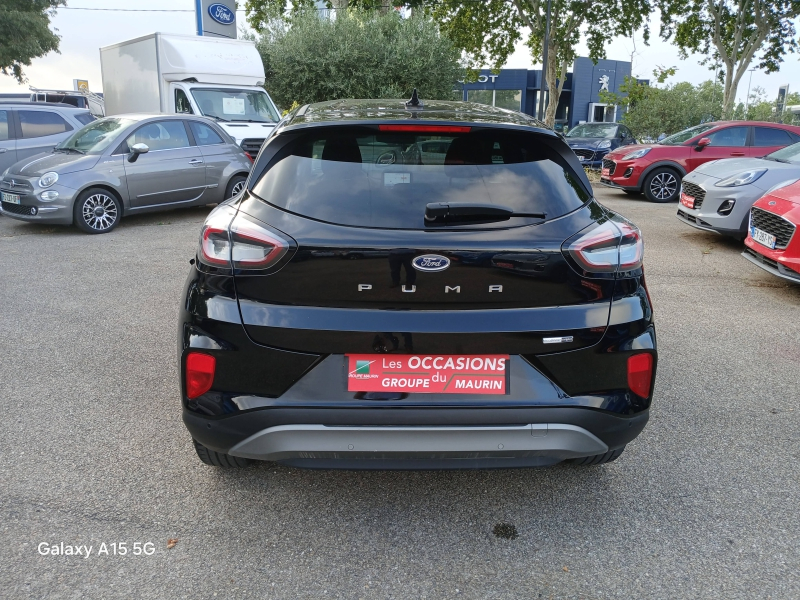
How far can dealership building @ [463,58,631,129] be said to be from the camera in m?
45.8

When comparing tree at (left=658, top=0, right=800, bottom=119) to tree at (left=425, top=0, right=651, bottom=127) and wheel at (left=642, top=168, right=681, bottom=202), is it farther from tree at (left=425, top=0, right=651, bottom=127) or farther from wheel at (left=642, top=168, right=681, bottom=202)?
wheel at (left=642, top=168, right=681, bottom=202)

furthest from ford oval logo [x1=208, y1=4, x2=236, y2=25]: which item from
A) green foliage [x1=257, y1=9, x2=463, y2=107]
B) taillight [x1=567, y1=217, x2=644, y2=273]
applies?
taillight [x1=567, y1=217, x2=644, y2=273]

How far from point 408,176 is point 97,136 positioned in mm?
9029

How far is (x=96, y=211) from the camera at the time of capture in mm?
9539

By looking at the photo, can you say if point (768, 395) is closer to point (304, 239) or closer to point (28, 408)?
point (304, 239)

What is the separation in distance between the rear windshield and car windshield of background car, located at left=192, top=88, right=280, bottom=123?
1187 centimetres

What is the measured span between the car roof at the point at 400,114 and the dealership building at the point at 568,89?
43.8 meters

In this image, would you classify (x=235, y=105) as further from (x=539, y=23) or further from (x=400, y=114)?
(x=539, y=23)

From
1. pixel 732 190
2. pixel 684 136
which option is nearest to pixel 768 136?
pixel 684 136

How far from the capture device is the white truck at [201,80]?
543 inches

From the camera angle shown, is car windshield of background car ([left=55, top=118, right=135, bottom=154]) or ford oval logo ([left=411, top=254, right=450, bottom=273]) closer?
ford oval logo ([left=411, top=254, right=450, bottom=273])

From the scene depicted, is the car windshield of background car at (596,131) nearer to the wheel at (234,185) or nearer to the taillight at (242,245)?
the wheel at (234,185)

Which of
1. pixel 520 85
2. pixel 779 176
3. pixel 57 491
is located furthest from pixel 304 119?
pixel 520 85

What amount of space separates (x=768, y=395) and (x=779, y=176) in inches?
198
